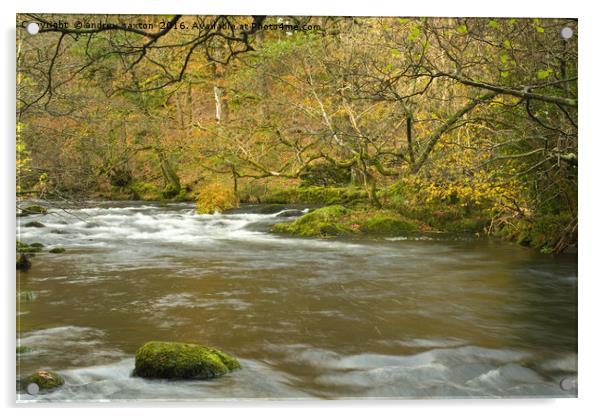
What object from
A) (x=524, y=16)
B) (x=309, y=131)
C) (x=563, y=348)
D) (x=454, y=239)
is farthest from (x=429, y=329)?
(x=524, y=16)

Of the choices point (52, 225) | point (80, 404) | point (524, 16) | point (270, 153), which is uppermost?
point (524, 16)

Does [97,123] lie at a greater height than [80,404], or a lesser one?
greater

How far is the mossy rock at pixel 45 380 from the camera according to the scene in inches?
168

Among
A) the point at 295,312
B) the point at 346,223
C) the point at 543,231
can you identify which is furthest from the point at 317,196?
the point at 543,231

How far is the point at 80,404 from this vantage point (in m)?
4.21

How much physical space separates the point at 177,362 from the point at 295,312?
1.04 metres

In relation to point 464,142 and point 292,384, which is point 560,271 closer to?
point 464,142

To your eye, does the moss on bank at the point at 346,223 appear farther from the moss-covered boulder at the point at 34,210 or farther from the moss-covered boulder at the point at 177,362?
the moss-covered boulder at the point at 34,210

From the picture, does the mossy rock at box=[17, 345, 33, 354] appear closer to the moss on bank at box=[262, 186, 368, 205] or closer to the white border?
the white border

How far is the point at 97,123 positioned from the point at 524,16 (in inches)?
133

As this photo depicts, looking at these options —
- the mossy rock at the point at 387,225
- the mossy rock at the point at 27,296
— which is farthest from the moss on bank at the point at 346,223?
the mossy rock at the point at 27,296

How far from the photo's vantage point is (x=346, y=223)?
18.9 feet

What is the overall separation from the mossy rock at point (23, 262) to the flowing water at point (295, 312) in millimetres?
99

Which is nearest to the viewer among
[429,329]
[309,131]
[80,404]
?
[80,404]
